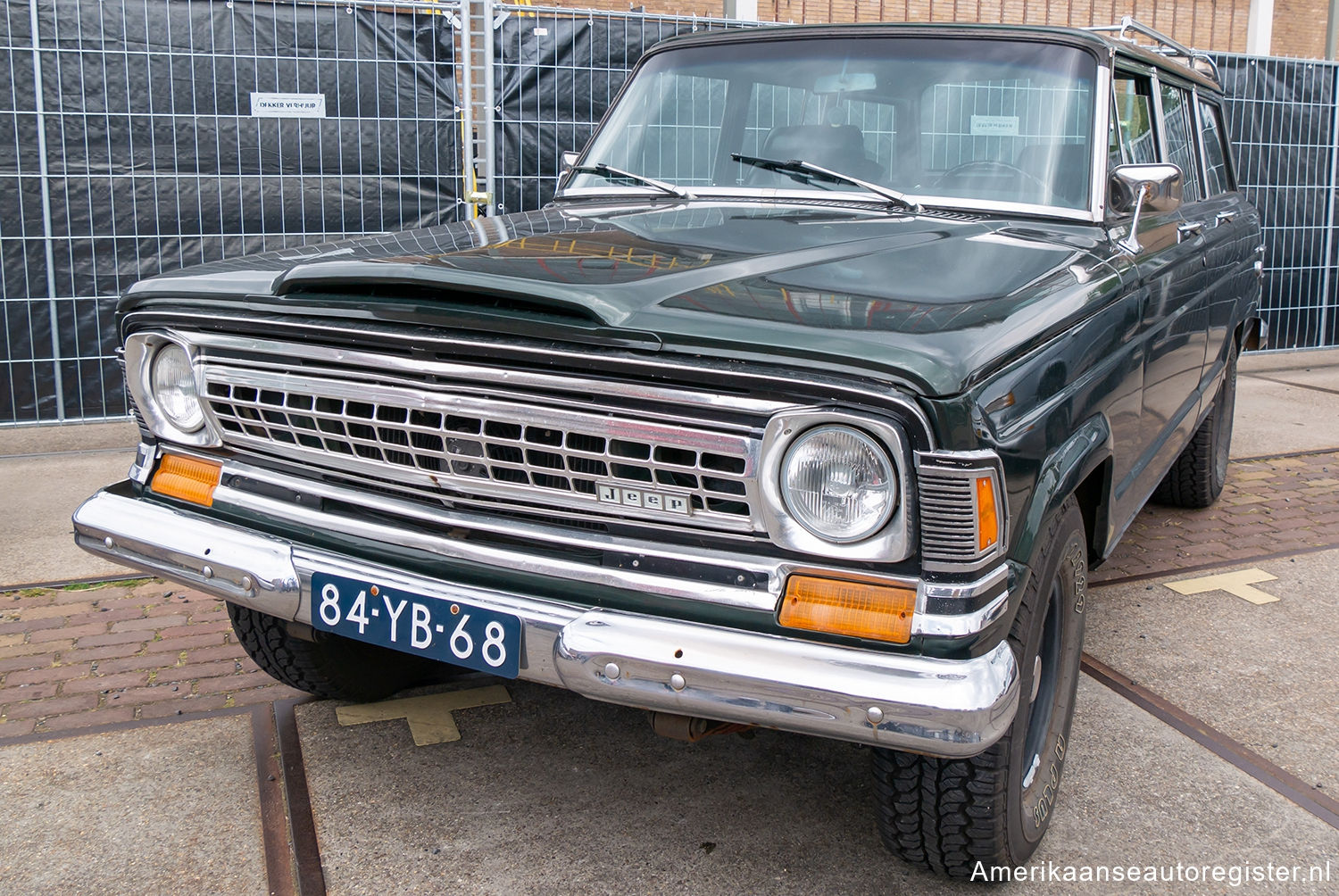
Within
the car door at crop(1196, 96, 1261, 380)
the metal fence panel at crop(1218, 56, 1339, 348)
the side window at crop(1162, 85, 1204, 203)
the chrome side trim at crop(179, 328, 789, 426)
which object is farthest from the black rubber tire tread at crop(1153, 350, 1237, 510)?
the metal fence panel at crop(1218, 56, 1339, 348)

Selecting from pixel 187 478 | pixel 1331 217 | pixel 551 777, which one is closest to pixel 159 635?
pixel 187 478

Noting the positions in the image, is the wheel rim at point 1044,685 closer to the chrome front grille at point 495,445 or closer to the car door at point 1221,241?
the chrome front grille at point 495,445

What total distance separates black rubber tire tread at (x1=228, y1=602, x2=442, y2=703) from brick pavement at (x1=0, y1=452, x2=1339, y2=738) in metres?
0.24

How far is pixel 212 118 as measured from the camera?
19.7ft

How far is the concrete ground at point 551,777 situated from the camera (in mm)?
2432

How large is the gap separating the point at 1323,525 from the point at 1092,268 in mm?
3020

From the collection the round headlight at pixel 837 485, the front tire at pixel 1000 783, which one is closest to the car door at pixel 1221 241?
the front tire at pixel 1000 783

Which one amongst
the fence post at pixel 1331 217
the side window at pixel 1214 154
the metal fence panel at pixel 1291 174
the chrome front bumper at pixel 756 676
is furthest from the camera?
the fence post at pixel 1331 217

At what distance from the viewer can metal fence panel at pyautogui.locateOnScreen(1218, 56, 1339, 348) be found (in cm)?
853

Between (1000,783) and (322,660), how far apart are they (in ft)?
5.82

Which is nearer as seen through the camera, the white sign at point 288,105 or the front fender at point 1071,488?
the front fender at point 1071,488

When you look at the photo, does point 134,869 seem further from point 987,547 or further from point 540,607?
point 987,547

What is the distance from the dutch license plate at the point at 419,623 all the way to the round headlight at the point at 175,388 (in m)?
0.61

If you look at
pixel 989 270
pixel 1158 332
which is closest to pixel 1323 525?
pixel 1158 332
